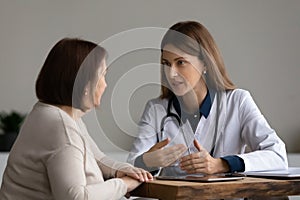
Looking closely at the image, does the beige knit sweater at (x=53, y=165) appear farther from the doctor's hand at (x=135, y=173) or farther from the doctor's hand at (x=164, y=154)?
the doctor's hand at (x=164, y=154)

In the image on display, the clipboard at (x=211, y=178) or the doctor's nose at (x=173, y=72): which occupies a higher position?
the doctor's nose at (x=173, y=72)

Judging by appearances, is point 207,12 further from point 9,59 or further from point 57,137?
point 57,137

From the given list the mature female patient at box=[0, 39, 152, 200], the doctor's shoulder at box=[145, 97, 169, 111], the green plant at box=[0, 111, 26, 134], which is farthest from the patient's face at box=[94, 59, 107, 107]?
the green plant at box=[0, 111, 26, 134]

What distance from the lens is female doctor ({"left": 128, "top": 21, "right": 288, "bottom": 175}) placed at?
2068mm

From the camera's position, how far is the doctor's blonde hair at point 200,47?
2.09 meters

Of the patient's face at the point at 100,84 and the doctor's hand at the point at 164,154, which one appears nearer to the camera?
the patient's face at the point at 100,84

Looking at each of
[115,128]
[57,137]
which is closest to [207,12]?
[115,128]

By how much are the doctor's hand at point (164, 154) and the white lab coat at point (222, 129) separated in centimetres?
16

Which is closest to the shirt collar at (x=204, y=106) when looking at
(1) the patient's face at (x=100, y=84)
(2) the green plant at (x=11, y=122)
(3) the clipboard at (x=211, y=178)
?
(3) the clipboard at (x=211, y=178)

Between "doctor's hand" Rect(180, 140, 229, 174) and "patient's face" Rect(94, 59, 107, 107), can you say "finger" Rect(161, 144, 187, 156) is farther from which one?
"patient's face" Rect(94, 59, 107, 107)

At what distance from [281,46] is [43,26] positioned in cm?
142

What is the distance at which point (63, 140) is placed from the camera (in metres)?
1.55

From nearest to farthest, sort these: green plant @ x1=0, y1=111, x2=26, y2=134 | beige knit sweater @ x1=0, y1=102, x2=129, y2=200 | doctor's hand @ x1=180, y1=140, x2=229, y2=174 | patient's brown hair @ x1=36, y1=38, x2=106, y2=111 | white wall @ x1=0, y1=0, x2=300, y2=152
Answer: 1. beige knit sweater @ x1=0, y1=102, x2=129, y2=200
2. patient's brown hair @ x1=36, y1=38, x2=106, y2=111
3. doctor's hand @ x1=180, y1=140, x2=229, y2=174
4. green plant @ x1=0, y1=111, x2=26, y2=134
5. white wall @ x1=0, y1=0, x2=300, y2=152

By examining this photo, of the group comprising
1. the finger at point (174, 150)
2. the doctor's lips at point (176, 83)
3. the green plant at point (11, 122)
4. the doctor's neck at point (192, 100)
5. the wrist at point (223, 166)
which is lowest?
the green plant at point (11, 122)
